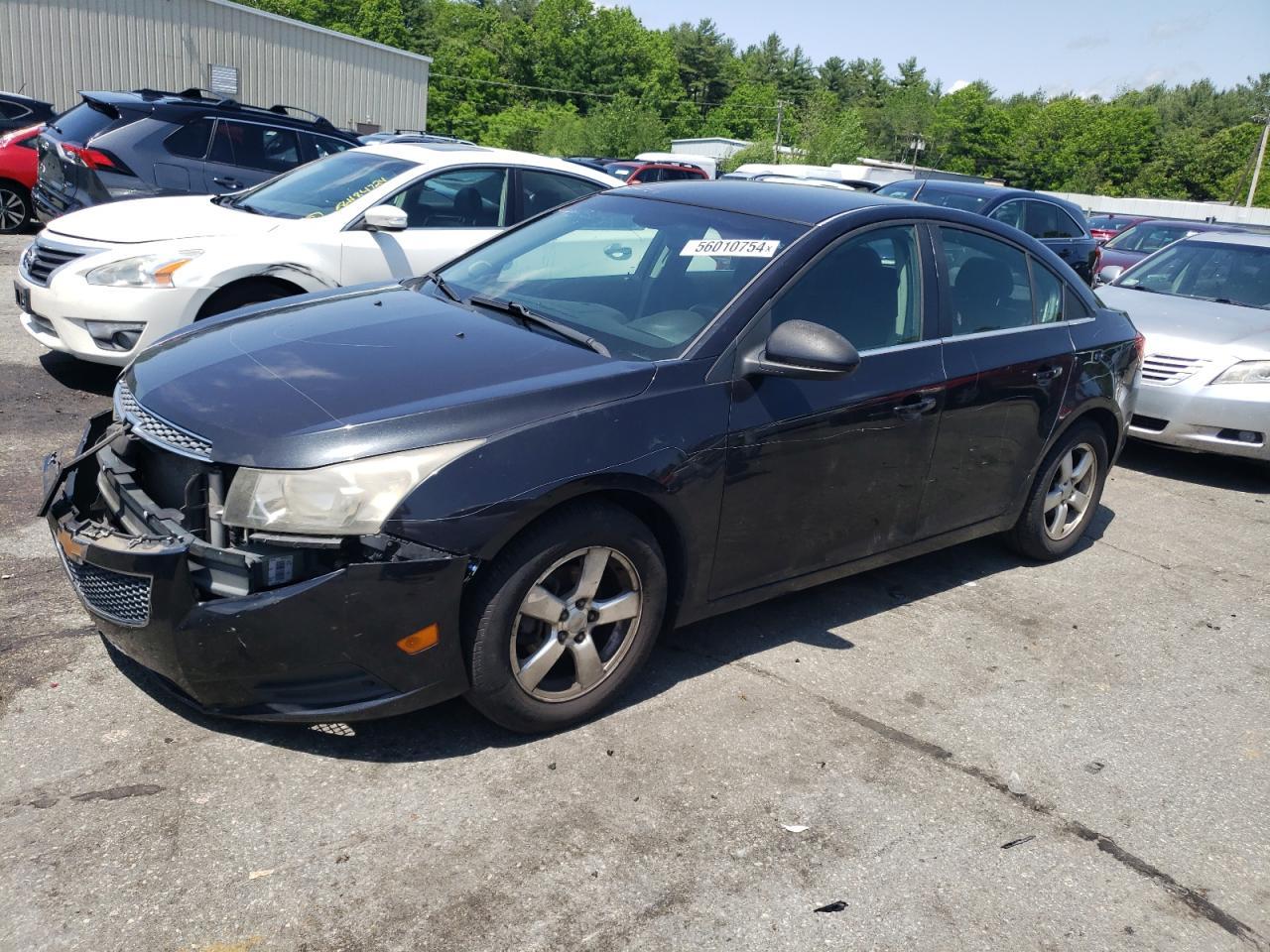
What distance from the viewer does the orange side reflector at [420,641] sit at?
10.0 ft

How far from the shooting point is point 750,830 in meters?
3.14

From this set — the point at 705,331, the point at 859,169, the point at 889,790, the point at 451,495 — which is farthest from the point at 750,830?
the point at 859,169

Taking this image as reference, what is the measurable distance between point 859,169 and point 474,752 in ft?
100

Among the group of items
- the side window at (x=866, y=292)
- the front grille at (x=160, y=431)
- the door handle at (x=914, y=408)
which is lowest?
the front grille at (x=160, y=431)

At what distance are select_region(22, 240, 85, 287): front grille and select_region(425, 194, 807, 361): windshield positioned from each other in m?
3.35

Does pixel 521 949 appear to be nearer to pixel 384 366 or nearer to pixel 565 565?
pixel 565 565

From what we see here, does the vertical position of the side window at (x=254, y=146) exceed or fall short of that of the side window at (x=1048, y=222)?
it falls short

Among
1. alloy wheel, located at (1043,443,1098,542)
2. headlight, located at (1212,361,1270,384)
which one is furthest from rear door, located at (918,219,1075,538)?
headlight, located at (1212,361,1270,384)

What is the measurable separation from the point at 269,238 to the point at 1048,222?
32.7 feet

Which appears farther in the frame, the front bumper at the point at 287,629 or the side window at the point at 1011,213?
the side window at the point at 1011,213

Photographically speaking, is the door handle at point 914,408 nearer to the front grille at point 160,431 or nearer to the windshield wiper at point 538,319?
the windshield wiper at point 538,319

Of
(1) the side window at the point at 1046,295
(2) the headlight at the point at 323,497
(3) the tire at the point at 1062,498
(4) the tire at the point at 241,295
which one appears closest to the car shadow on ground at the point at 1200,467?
(3) the tire at the point at 1062,498

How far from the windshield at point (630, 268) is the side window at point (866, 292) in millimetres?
176

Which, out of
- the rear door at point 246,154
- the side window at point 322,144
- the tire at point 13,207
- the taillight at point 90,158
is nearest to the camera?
the taillight at point 90,158
